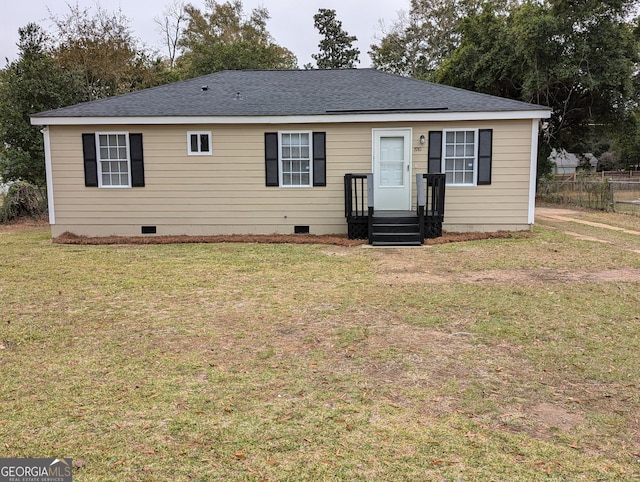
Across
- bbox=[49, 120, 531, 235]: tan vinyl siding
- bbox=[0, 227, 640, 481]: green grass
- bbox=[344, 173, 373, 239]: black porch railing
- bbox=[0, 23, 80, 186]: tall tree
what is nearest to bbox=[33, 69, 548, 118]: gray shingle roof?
bbox=[49, 120, 531, 235]: tan vinyl siding

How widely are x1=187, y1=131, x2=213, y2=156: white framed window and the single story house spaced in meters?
0.02

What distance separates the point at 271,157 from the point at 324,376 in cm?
800

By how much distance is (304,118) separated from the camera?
1048cm

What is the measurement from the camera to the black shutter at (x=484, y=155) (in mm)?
10516

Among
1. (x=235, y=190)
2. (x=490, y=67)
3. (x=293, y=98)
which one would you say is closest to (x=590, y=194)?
(x=490, y=67)

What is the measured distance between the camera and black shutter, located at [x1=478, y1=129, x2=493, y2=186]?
10.5 m

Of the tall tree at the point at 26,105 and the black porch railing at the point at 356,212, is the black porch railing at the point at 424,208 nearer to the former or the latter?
the black porch railing at the point at 356,212

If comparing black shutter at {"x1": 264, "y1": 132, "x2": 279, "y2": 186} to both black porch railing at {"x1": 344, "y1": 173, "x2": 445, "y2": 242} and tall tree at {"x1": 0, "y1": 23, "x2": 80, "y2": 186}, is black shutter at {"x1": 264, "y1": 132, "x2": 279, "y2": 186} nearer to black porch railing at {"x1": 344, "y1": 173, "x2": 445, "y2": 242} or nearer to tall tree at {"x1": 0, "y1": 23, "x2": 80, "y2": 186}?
black porch railing at {"x1": 344, "y1": 173, "x2": 445, "y2": 242}

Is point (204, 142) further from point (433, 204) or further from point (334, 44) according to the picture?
point (334, 44)

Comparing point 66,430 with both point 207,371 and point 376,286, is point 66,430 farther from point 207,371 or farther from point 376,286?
point 376,286

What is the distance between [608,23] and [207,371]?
20.6 meters

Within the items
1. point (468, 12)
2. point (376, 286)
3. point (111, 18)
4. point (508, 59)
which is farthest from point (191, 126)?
point (468, 12)

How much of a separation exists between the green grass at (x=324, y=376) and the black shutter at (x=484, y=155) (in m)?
4.25

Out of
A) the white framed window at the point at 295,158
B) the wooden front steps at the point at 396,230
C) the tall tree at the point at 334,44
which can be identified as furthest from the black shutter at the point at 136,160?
the tall tree at the point at 334,44
